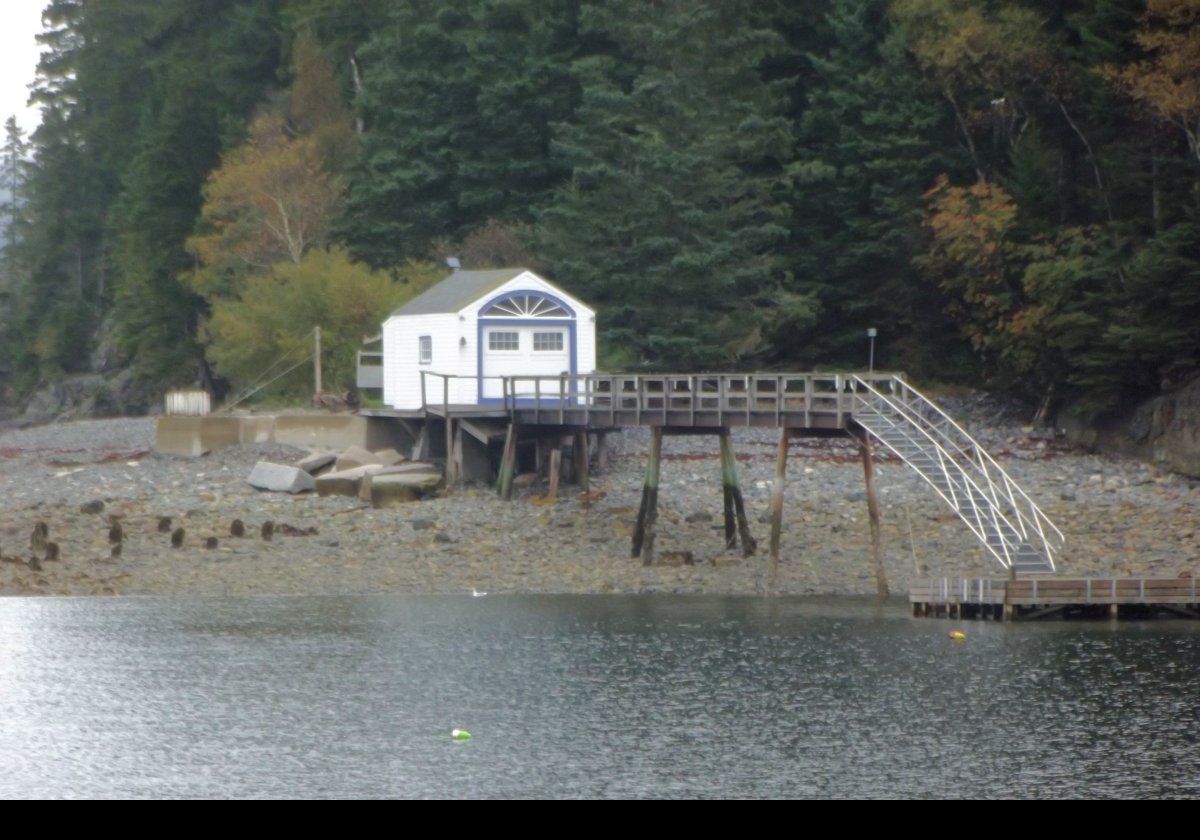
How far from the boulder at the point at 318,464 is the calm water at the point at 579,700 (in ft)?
31.8

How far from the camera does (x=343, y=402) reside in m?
53.3

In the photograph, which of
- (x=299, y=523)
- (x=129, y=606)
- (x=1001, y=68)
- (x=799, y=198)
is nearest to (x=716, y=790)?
(x=129, y=606)

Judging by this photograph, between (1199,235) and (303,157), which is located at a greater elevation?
(303,157)

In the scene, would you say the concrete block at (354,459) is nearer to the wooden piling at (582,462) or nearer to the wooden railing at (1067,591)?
the wooden piling at (582,462)

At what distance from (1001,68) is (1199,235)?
10.2 metres

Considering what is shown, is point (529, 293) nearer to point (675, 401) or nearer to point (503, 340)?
point (503, 340)

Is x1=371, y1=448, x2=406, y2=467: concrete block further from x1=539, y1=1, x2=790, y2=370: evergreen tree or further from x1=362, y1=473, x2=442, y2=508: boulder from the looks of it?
x1=539, y1=1, x2=790, y2=370: evergreen tree

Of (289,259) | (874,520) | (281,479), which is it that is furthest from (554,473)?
(289,259)

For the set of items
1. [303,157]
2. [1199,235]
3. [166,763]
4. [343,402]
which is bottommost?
[166,763]

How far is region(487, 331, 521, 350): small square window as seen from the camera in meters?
46.8

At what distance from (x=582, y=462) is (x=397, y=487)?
4696 millimetres
